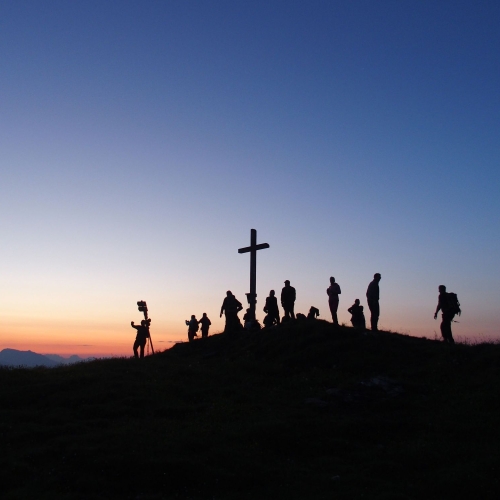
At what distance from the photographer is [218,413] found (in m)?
13.9

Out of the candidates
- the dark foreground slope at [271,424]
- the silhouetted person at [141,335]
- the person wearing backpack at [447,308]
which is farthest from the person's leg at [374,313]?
the silhouetted person at [141,335]

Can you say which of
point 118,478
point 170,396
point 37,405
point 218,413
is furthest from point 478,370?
point 37,405

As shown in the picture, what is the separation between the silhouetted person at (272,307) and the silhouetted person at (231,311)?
113 centimetres

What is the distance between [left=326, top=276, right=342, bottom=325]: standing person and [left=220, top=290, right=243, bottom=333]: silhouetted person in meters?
3.84

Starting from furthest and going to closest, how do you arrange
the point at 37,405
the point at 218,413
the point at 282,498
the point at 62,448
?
the point at 37,405, the point at 218,413, the point at 62,448, the point at 282,498

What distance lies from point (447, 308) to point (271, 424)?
924 cm

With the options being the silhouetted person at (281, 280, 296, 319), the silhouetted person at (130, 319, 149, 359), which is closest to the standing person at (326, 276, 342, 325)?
the silhouetted person at (281, 280, 296, 319)

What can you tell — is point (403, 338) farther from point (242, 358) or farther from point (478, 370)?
point (242, 358)

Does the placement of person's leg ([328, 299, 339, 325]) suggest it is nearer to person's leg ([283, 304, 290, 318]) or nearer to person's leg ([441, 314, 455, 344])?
person's leg ([283, 304, 290, 318])

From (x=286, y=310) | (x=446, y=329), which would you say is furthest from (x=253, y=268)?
(x=446, y=329)

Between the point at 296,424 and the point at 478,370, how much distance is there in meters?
6.41

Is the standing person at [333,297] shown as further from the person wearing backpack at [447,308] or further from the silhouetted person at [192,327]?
the silhouetted person at [192,327]

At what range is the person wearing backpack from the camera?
1908 centimetres

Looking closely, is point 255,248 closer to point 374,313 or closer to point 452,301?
point 374,313
